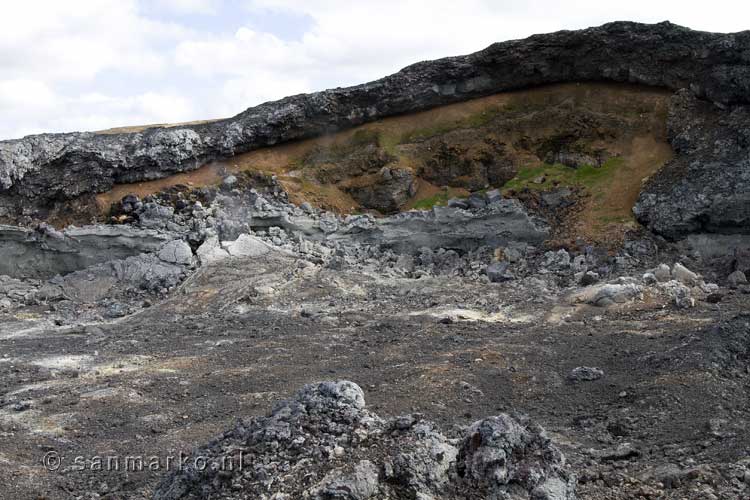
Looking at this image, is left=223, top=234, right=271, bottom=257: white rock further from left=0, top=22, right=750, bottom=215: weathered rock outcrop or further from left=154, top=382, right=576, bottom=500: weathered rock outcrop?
left=154, top=382, right=576, bottom=500: weathered rock outcrop

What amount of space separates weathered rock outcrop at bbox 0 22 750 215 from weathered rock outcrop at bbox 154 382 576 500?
15817 mm

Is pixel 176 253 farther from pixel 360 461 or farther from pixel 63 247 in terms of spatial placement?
pixel 360 461

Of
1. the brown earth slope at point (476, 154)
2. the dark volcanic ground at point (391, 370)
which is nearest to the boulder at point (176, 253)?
the dark volcanic ground at point (391, 370)

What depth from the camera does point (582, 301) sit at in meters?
15.0

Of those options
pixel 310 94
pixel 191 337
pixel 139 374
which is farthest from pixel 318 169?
pixel 139 374

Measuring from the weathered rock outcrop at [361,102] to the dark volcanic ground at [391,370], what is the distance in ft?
17.4

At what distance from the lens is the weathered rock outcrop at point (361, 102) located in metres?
20.4

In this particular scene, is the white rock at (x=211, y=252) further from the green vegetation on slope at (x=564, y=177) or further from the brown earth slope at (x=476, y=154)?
the green vegetation on slope at (x=564, y=177)

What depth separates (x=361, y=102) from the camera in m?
22.2

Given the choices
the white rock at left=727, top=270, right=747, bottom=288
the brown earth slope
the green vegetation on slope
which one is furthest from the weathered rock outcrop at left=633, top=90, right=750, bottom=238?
the white rock at left=727, top=270, right=747, bottom=288

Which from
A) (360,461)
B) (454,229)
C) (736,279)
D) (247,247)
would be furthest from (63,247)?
(360,461)

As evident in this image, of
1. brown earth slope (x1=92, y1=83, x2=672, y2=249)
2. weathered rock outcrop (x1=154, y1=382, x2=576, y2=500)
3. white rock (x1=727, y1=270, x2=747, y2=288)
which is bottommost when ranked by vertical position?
white rock (x1=727, y1=270, x2=747, y2=288)

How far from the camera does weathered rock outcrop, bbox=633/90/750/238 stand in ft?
58.0

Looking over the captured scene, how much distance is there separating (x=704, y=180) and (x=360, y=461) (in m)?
14.7
